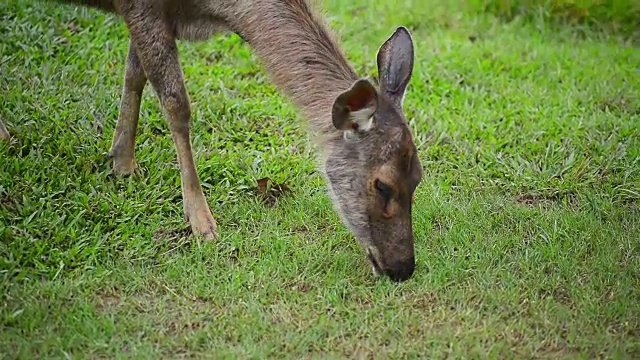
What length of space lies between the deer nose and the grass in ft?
0.24

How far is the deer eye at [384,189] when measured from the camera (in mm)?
5031

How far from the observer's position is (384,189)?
5043 mm

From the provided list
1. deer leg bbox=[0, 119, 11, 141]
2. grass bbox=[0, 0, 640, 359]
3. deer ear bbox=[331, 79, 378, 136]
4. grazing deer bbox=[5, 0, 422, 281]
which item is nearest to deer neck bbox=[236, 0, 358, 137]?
grazing deer bbox=[5, 0, 422, 281]

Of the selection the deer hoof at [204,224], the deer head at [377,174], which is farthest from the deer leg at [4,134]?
the deer head at [377,174]

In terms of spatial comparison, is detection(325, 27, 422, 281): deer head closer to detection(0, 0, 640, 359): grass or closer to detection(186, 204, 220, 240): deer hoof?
detection(0, 0, 640, 359): grass

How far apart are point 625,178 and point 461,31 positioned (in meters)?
2.90

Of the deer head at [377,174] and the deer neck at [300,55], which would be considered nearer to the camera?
the deer head at [377,174]

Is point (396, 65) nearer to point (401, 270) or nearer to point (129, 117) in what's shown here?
point (401, 270)

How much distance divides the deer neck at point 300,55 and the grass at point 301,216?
839mm

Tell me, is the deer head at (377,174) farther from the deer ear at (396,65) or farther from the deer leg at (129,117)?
the deer leg at (129,117)

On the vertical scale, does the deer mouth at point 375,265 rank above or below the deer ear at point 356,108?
below

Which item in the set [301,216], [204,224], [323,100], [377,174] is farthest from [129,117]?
[377,174]

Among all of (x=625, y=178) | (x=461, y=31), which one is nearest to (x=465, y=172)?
(x=625, y=178)

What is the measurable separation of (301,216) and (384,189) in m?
0.98
